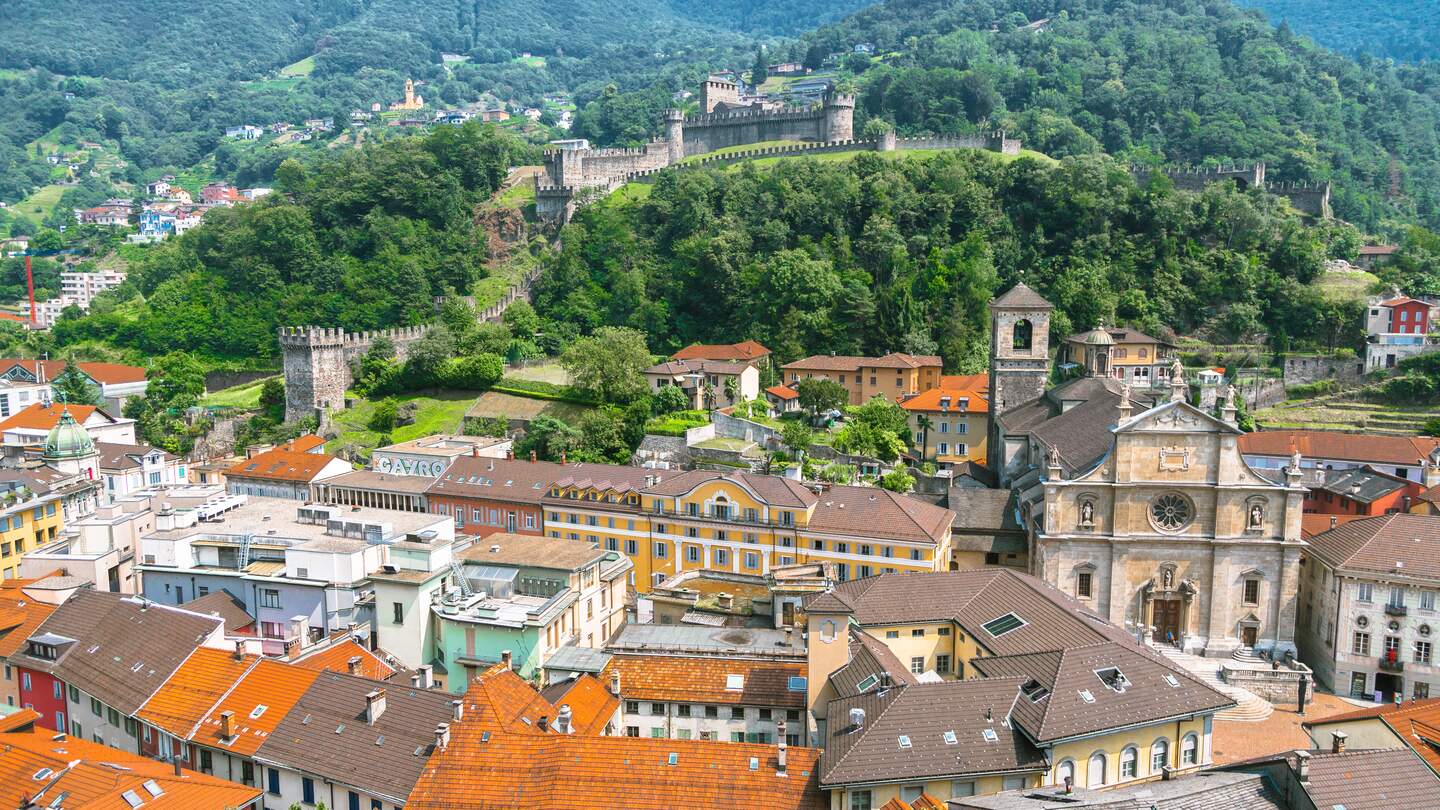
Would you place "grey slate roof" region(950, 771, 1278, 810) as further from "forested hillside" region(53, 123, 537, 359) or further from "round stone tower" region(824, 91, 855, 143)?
"round stone tower" region(824, 91, 855, 143)

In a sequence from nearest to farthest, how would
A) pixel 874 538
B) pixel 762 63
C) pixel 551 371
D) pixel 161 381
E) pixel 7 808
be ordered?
pixel 7 808, pixel 874 538, pixel 551 371, pixel 161 381, pixel 762 63

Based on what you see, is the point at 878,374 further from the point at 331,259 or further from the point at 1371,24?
the point at 1371,24

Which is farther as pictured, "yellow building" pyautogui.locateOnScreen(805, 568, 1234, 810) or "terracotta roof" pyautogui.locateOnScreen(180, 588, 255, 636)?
"terracotta roof" pyautogui.locateOnScreen(180, 588, 255, 636)

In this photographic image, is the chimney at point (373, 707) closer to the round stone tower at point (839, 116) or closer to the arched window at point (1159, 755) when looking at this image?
the arched window at point (1159, 755)

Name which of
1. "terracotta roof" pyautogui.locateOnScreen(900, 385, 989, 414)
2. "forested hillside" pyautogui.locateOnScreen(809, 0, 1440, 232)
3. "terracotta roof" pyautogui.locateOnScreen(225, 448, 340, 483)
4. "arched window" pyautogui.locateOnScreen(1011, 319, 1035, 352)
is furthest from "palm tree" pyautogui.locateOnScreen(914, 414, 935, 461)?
"forested hillside" pyautogui.locateOnScreen(809, 0, 1440, 232)

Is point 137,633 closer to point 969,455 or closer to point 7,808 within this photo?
point 7,808

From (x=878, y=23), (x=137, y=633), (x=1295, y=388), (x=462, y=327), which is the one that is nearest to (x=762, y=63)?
(x=878, y=23)

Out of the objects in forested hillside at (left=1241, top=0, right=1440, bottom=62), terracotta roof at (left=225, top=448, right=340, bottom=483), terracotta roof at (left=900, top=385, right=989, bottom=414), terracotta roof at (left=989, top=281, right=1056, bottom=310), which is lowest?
terracotta roof at (left=225, top=448, right=340, bottom=483)
